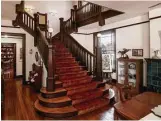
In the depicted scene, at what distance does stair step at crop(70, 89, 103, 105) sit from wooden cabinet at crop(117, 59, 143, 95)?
167 centimetres

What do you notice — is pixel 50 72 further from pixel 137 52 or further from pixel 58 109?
pixel 137 52

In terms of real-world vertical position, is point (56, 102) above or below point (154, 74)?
below

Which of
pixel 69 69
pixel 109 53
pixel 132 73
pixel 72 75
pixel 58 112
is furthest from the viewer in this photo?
pixel 109 53

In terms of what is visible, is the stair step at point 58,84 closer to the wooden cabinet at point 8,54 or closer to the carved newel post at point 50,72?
the carved newel post at point 50,72

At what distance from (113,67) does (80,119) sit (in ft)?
14.1

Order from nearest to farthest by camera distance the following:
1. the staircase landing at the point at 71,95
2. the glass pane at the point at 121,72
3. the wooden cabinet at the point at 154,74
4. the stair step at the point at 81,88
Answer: the staircase landing at the point at 71,95 → the stair step at the point at 81,88 → the wooden cabinet at the point at 154,74 → the glass pane at the point at 121,72

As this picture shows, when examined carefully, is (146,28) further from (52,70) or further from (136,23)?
(52,70)

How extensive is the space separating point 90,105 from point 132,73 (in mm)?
2599

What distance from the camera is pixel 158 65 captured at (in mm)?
4797

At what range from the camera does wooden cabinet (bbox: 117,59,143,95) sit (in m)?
5.67

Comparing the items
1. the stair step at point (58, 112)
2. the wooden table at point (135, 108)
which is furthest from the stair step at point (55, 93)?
the wooden table at point (135, 108)

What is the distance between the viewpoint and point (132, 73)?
594 cm

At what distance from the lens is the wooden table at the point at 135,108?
72.0 inches

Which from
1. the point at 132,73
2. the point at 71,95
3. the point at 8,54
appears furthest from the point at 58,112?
the point at 8,54
